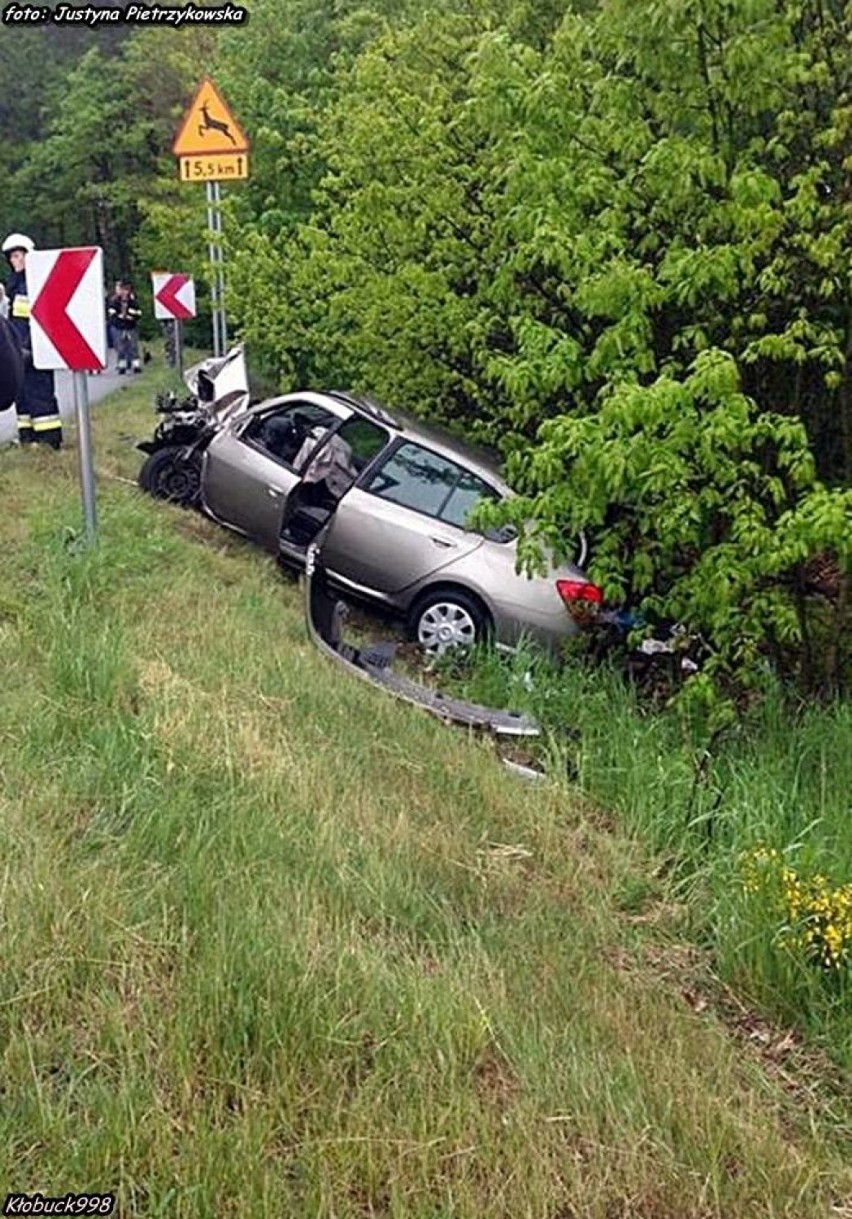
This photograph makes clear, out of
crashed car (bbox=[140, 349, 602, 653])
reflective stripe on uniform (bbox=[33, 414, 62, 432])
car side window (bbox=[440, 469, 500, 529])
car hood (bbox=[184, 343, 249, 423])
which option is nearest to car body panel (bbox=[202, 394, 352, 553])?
crashed car (bbox=[140, 349, 602, 653])

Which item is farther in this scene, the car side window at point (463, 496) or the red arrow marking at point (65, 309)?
the car side window at point (463, 496)

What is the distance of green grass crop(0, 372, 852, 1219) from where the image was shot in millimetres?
2363

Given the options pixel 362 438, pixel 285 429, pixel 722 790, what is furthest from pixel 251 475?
pixel 722 790

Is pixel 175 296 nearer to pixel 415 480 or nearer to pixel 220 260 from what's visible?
pixel 220 260

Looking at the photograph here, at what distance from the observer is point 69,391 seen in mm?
16953

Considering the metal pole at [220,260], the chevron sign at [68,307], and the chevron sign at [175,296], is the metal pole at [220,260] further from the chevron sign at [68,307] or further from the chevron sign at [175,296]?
the chevron sign at [68,307]

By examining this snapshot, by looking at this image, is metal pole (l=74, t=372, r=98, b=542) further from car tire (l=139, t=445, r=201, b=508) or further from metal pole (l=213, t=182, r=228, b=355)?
metal pole (l=213, t=182, r=228, b=355)

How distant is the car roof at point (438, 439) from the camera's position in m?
8.14

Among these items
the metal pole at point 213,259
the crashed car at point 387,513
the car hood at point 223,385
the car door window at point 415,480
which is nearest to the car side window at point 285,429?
the crashed car at point 387,513

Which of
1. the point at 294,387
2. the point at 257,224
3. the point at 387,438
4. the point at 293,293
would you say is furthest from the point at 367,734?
the point at 257,224

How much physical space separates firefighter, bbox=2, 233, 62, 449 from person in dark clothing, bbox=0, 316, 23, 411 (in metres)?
5.16

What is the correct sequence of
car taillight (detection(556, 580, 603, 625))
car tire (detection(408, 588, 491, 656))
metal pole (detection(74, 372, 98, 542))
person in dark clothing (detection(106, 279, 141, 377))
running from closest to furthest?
metal pole (detection(74, 372, 98, 542)) < car taillight (detection(556, 580, 603, 625)) < car tire (detection(408, 588, 491, 656)) < person in dark clothing (detection(106, 279, 141, 377))

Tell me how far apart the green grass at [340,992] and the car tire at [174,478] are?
194 inches

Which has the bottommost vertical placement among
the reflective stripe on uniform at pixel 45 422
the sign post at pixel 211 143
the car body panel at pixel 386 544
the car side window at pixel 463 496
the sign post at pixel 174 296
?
the car body panel at pixel 386 544
